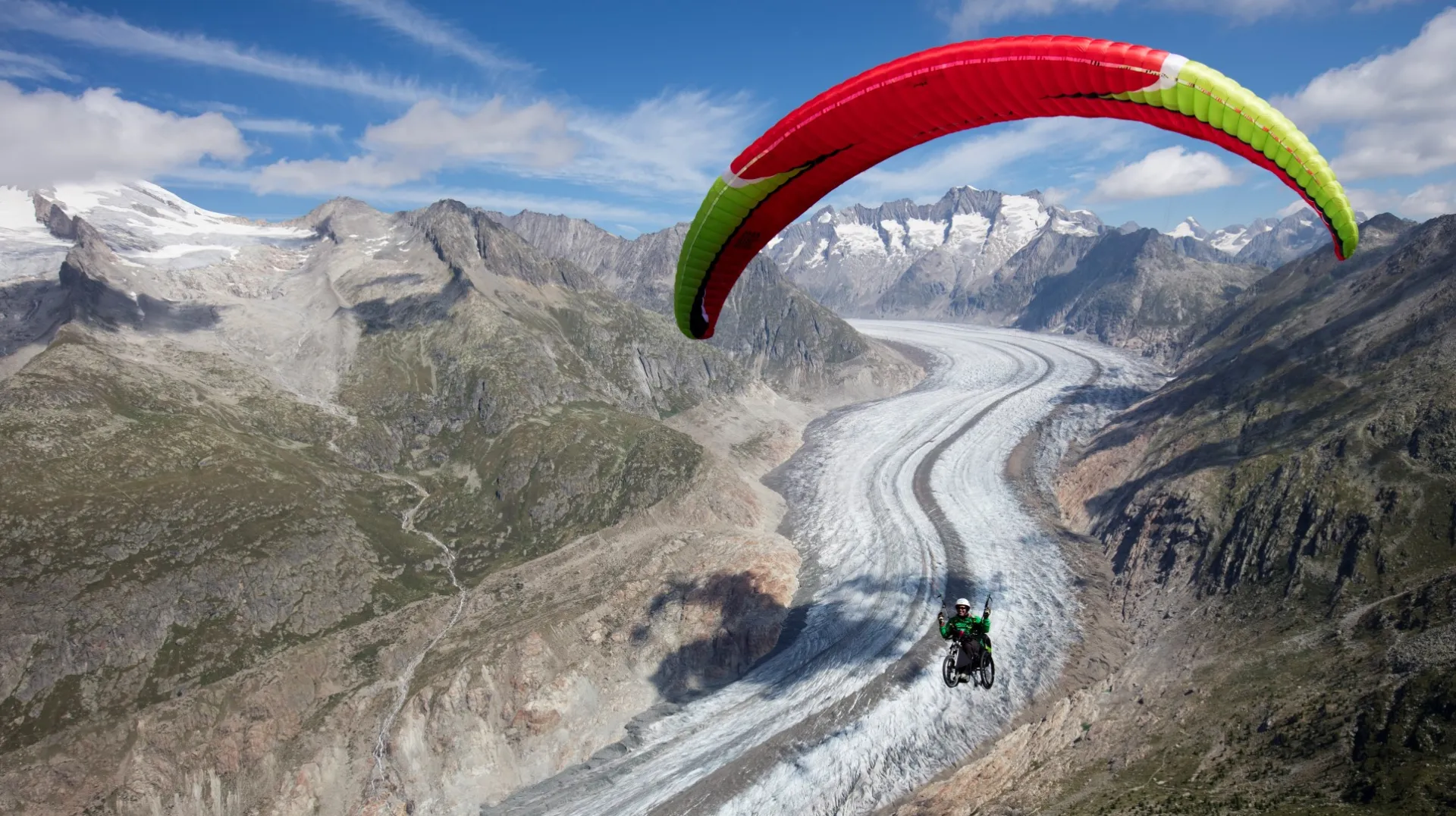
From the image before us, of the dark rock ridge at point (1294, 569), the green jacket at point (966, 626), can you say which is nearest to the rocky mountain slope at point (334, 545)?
the dark rock ridge at point (1294, 569)

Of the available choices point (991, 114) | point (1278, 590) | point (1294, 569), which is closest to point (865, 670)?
point (1278, 590)

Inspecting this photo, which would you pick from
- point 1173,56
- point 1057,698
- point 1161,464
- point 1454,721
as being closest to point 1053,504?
point 1161,464

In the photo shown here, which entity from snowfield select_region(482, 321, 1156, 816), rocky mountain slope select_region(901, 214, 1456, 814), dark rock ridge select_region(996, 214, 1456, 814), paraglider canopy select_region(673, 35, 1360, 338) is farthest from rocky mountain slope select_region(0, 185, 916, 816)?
paraglider canopy select_region(673, 35, 1360, 338)

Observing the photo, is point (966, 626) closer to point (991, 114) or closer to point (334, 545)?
point (991, 114)

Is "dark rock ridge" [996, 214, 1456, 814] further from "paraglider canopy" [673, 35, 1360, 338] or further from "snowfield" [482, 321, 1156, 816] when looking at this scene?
"paraglider canopy" [673, 35, 1360, 338]

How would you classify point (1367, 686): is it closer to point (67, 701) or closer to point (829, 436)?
point (67, 701)

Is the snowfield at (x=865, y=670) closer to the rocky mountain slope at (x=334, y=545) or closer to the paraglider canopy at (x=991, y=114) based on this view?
the rocky mountain slope at (x=334, y=545)
